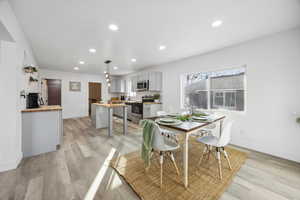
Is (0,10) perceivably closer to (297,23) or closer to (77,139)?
(77,139)

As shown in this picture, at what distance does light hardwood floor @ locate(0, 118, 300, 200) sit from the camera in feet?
4.93

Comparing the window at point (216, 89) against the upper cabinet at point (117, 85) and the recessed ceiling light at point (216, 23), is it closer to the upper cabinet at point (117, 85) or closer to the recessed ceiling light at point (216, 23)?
the recessed ceiling light at point (216, 23)

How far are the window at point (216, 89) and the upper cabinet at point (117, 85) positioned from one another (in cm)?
414

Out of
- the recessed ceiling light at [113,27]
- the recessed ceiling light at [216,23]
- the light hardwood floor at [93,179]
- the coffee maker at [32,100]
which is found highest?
the recessed ceiling light at [113,27]

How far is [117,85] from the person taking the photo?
7.68 metres

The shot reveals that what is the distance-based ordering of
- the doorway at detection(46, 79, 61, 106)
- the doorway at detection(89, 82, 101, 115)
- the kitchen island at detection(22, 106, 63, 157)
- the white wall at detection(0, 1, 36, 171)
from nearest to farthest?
the white wall at detection(0, 1, 36, 171) → the kitchen island at detection(22, 106, 63, 157) → the doorway at detection(46, 79, 61, 106) → the doorway at detection(89, 82, 101, 115)

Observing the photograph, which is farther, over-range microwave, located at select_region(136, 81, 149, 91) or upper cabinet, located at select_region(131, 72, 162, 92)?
over-range microwave, located at select_region(136, 81, 149, 91)

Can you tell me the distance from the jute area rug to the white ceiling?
256 cm

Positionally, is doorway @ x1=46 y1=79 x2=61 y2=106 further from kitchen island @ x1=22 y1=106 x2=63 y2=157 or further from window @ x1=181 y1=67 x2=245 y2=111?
window @ x1=181 y1=67 x2=245 y2=111

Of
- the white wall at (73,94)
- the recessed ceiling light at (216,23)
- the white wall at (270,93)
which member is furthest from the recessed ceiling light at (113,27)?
the white wall at (73,94)

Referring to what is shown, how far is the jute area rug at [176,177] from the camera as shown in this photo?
1505 millimetres

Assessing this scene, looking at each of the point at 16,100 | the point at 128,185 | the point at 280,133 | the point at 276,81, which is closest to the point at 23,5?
the point at 16,100

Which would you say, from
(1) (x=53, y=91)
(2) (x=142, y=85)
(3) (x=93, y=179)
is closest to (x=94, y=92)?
(1) (x=53, y=91)

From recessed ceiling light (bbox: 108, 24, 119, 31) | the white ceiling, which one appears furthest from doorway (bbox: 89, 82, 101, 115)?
recessed ceiling light (bbox: 108, 24, 119, 31)
